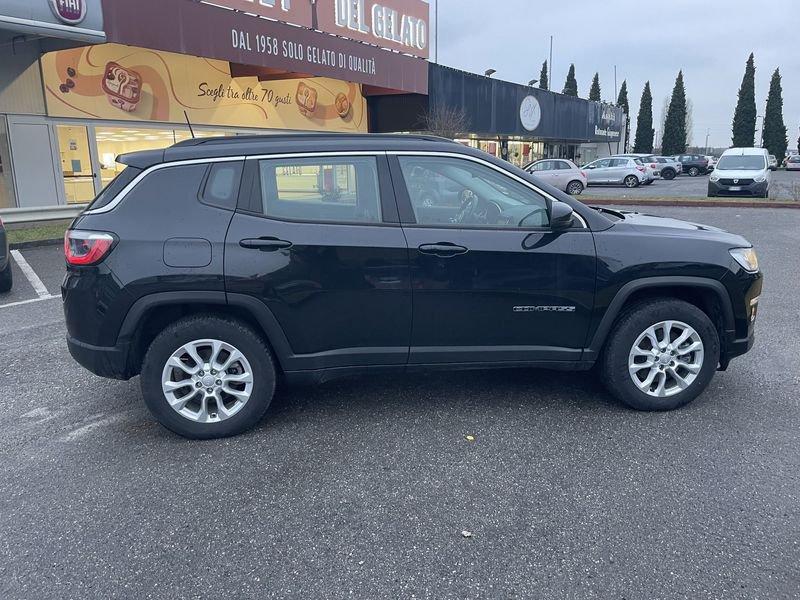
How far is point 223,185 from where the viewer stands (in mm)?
3729

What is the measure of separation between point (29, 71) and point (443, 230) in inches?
516

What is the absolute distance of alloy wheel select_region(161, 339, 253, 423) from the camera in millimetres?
3693

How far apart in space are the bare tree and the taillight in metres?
19.9

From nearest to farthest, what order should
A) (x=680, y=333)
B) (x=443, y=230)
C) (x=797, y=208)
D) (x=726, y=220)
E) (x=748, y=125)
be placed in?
(x=443, y=230) → (x=680, y=333) → (x=726, y=220) → (x=797, y=208) → (x=748, y=125)

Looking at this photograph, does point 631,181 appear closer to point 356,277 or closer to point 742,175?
point 742,175

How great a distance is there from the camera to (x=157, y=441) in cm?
380

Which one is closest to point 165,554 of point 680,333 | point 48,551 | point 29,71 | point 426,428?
point 48,551

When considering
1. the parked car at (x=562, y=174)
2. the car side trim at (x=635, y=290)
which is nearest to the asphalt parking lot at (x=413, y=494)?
the car side trim at (x=635, y=290)

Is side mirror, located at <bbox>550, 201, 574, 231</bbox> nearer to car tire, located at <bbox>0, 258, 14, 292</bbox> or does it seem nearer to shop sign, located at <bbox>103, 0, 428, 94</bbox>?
car tire, located at <bbox>0, 258, 14, 292</bbox>

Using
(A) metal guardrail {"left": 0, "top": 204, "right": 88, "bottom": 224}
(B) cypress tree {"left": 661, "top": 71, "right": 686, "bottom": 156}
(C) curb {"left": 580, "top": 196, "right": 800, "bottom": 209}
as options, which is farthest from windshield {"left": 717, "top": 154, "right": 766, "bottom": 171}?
(B) cypress tree {"left": 661, "top": 71, "right": 686, "bottom": 156}

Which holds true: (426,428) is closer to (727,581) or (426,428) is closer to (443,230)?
(443,230)

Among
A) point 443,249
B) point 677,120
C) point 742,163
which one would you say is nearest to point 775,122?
point 677,120

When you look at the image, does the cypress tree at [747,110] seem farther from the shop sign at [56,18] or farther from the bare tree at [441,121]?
the shop sign at [56,18]

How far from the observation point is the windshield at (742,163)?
20.3 metres
